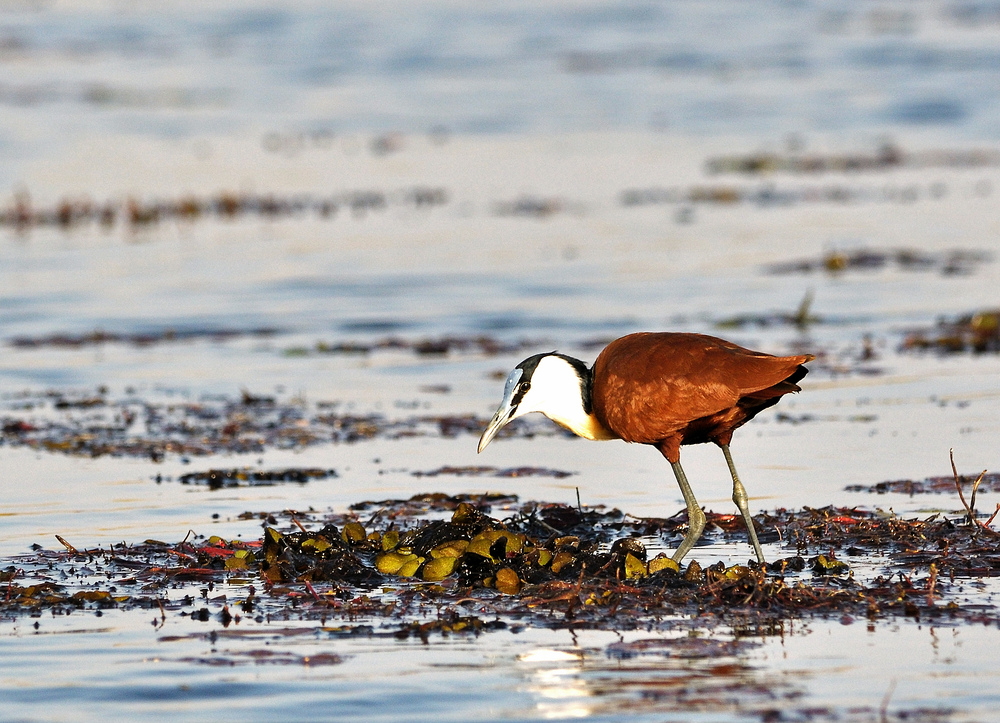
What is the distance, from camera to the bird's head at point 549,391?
7398 millimetres

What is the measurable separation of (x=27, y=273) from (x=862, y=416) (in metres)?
10.4

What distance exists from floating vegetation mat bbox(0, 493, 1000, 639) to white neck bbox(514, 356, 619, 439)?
56cm

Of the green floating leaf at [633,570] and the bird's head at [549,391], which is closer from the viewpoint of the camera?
the green floating leaf at [633,570]

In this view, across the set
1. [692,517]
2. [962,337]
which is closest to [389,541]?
[692,517]

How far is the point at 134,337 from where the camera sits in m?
14.2

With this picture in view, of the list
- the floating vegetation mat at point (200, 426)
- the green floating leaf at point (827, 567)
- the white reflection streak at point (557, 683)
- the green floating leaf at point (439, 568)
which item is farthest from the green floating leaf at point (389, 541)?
the floating vegetation mat at point (200, 426)

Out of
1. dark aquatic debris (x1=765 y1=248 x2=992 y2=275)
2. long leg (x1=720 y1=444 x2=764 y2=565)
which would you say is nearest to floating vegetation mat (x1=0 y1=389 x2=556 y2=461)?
long leg (x1=720 y1=444 x2=764 y2=565)

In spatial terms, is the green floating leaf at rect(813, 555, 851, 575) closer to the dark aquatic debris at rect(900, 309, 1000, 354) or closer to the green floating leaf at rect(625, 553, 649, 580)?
the green floating leaf at rect(625, 553, 649, 580)

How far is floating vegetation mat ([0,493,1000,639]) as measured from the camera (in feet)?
21.2

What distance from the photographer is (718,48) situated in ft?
136

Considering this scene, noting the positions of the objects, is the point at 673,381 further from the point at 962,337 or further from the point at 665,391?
the point at 962,337

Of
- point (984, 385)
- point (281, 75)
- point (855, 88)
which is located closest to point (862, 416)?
point (984, 385)

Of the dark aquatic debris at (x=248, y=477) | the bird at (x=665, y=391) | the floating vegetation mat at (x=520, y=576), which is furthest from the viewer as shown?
the dark aquatic debris at (x=248, y=477)

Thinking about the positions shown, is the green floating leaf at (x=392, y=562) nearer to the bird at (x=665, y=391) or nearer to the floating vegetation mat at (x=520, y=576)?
the floating vegetation mat at (x=520, y=576)
